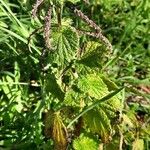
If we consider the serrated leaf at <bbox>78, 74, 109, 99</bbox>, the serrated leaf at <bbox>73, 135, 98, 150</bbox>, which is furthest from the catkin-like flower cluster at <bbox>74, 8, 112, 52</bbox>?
the serrated leaf at <bbox>73, 135, 98, 150</bbox>

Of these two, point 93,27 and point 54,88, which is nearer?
point 93,27

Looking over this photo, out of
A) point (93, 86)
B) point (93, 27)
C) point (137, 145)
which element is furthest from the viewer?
point (137, 145)

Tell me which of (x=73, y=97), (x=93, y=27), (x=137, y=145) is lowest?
(x=137, y=145)

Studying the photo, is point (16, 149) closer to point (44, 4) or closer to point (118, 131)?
point (118, 131)

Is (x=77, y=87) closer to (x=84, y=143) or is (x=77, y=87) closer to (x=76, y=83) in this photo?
(x=76, y=83)

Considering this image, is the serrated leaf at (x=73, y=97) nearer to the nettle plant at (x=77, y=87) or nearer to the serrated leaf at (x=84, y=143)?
the nettle plant at (x=77, y=87)

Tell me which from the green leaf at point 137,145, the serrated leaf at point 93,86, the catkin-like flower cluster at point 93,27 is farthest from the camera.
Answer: the green leaf at point 137,145

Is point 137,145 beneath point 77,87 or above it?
beneath

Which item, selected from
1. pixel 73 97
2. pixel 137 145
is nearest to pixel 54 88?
pixel 73 97

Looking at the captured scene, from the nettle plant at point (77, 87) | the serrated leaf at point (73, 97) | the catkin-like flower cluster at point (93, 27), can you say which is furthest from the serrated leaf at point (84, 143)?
the catkin-like flower cluster at point (93, 27)
